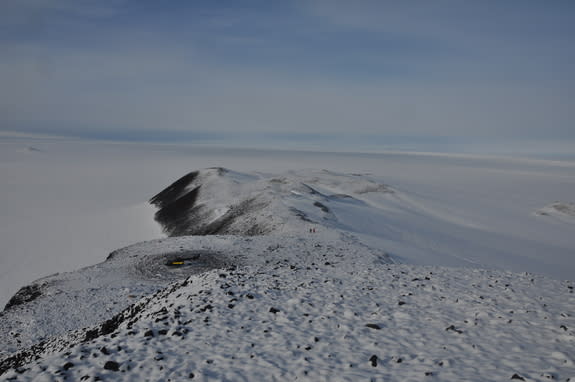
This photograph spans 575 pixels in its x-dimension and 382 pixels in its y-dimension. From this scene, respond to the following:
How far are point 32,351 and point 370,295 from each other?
46.5 feet

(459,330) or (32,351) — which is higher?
(459,330)

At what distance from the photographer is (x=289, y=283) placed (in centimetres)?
1544

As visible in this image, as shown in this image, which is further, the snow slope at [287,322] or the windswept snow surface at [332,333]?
the snow slope at [287,322]

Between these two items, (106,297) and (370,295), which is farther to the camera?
(106,297)

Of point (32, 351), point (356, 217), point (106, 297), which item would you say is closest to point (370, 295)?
point (32, 351)

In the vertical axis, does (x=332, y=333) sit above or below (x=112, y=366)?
above

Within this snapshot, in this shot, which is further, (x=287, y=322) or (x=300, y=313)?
(x=300, y=313)

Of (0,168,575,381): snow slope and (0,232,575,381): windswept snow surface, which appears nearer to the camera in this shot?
(0,232,575,381): windswept snow surface

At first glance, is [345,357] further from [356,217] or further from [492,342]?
[356,217]

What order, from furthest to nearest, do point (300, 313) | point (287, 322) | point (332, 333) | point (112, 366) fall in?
point (300, 313)
point (287, 322)
point (332, 333)
point (112, 366)

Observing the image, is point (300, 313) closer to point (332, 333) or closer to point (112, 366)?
point (332, 333)

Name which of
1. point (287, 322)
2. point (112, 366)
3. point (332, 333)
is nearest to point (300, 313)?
point (287, 322)

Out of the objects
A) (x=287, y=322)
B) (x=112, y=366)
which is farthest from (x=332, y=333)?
(x=112, y=366)

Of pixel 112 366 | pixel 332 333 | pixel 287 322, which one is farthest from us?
pixel 287 322
